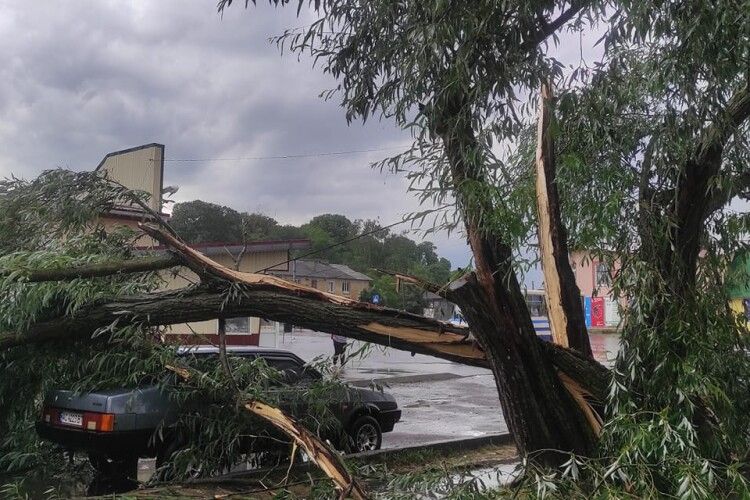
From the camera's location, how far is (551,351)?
18.9 feet

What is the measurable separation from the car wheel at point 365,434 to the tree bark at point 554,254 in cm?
302

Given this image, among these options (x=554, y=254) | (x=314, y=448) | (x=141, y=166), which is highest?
(x=141, y=166)

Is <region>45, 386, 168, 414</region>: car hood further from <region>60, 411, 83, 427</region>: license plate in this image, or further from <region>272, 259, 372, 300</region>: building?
<region>272, 259, 372, 300</region>: building

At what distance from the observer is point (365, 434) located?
8.59 metres

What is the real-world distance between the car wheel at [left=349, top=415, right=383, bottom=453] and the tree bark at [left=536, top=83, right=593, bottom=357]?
9.92ft

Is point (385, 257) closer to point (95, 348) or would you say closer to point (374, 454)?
point (374, 454)

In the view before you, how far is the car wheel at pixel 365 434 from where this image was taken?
8.42 metres

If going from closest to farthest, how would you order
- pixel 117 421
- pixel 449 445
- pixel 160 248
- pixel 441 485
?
pixel 441 485 → pixel 117 421 → pixel 160 248 → pixel 449 445

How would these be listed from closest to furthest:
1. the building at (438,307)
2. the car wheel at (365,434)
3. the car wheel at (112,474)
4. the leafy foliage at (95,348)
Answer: the building at (438,307)
the leafy foliage at (95,348)
the car wheel at (112,474)
the car wheel at (365,434)

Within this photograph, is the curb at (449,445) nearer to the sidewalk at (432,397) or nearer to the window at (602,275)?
the sidewalk at (432,397)

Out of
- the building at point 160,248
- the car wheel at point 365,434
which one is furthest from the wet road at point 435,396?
the building at point 160,248

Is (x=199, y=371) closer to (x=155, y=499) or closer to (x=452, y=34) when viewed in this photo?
(x=155, y=499)

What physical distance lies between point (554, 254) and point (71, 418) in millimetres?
4451

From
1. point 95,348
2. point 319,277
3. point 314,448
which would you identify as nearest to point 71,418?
point 95,348
